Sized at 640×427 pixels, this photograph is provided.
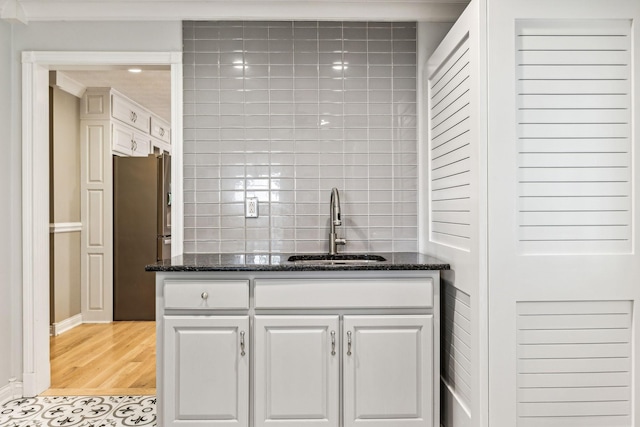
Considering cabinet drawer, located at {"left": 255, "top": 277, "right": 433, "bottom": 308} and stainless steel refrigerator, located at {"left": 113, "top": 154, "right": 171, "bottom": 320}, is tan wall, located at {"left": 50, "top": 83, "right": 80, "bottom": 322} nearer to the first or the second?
stainless steel refrigerator, located at {"left": 113, "top": 154, "right": 171, "bottom": 320}

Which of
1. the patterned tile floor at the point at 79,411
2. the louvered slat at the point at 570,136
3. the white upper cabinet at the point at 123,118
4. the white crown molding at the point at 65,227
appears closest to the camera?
the louvered slat at the point at 570,136

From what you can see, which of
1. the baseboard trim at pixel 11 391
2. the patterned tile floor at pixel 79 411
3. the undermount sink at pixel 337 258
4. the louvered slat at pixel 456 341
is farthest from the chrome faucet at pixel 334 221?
the baseboard trim at pixel 11 391

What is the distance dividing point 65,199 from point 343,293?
3400mm

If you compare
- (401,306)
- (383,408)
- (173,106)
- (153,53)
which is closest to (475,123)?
(401,306)

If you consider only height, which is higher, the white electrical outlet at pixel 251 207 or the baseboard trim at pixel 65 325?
the white electrical outlet at pixel 251 207

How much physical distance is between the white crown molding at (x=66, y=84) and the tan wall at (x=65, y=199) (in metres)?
0.06

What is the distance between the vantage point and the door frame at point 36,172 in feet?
8.78

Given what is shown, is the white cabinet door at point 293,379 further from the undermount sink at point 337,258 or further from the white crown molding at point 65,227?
the white crown molding at point 65,227

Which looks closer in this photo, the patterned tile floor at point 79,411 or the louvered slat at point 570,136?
the louvered slat at point 570,136

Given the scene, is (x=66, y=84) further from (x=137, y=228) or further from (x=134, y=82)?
(x=137, y=228)

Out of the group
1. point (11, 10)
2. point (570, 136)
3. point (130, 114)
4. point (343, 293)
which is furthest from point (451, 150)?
point (130, 114)

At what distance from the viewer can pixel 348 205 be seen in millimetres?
2719

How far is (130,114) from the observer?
5098 mm

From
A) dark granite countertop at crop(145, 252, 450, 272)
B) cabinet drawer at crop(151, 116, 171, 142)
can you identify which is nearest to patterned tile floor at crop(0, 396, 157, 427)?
dark granite countertop at crop(145, 252, 450, 272)
